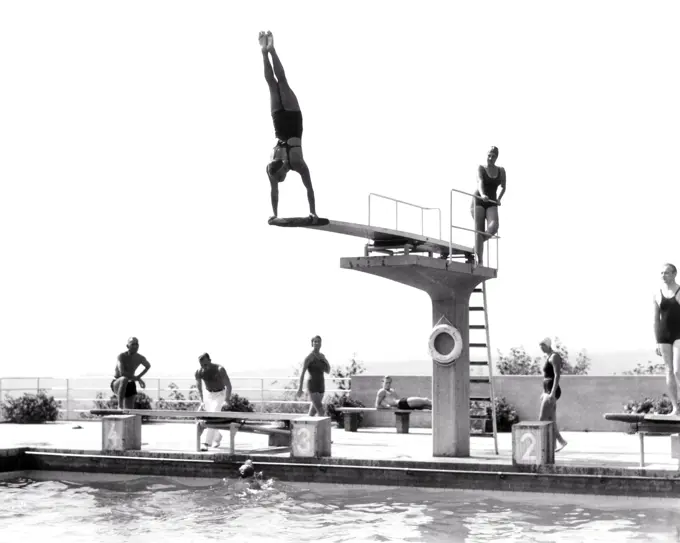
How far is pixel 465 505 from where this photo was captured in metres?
14.4

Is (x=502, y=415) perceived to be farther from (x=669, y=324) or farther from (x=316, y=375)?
(x=669, y=324)

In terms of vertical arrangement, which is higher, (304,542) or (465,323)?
(465,323)

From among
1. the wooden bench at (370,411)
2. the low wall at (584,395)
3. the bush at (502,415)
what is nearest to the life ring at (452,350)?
the wooden bench at (370,411)

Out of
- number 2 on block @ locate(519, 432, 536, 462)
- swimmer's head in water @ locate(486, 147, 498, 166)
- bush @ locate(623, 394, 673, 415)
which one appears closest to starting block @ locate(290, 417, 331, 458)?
number 2 on block @ locate(519, 432, 536, 462)

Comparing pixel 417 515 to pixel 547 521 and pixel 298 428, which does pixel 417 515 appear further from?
pixel 298 428

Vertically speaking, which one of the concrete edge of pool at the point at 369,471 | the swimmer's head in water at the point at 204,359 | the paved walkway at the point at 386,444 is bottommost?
the concrete edge of pool at the point at 369,471

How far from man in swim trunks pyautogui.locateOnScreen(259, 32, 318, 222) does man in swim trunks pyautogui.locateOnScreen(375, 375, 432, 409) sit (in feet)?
37.1

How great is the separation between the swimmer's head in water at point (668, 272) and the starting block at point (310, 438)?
5.39 metres

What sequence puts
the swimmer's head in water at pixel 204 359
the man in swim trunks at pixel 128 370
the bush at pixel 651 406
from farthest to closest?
the bush at pixel 651 406 < the man in swim trunks at pixel 128 370 < the swimmer's head in water at pixel 204 359

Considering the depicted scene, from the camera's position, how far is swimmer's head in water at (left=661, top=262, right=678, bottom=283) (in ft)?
47.9

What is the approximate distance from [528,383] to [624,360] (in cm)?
18072

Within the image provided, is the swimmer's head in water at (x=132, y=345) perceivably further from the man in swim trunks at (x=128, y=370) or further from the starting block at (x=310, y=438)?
the starting block at (x=310, y=438)

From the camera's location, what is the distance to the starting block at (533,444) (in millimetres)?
15078

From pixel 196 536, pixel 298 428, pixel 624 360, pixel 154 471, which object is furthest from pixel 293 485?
pixel 624 360
